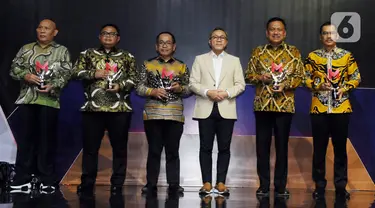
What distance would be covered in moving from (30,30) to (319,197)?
3319 millimetres

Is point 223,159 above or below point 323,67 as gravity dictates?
below

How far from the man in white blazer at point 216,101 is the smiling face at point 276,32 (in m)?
0.37

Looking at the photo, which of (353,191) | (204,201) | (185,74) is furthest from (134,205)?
(353,191)

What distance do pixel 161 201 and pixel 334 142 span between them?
1.59 metres

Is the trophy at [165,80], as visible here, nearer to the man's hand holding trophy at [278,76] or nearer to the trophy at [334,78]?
the man's hand holding trophy at [278,76]

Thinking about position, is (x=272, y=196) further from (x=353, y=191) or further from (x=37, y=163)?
(x=37, y=163)

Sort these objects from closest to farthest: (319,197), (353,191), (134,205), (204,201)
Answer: (134,205)
(204,201)
(319,197)
(353,191)

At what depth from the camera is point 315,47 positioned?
5734 mm

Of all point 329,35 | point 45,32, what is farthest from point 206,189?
point 45,32

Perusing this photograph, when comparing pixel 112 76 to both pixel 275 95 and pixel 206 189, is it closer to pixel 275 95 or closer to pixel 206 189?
pixel 206 189

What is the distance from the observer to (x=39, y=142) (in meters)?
4.96

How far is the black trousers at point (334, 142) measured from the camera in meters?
4.81

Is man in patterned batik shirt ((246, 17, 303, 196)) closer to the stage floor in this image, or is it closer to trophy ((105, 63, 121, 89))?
the stage floor

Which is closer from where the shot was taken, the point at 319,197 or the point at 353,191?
the point at 319,197
